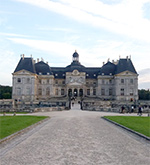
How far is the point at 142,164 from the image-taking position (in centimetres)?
693

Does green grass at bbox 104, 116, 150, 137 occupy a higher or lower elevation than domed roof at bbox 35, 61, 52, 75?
lower

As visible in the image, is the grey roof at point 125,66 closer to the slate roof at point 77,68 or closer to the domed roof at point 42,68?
the slate roof at point 77,68

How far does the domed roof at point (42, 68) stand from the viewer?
7350 cm

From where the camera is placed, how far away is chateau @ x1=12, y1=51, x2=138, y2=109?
68.4 metres

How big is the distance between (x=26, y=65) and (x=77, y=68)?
1767 centimetres

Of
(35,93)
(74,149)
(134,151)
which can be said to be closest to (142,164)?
(134,151)

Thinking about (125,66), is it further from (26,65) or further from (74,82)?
(26,65)

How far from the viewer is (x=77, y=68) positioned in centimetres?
7600

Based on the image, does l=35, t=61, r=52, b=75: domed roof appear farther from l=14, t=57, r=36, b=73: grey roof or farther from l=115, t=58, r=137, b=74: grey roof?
l=115, t=58, r=137, b=74: grey roof

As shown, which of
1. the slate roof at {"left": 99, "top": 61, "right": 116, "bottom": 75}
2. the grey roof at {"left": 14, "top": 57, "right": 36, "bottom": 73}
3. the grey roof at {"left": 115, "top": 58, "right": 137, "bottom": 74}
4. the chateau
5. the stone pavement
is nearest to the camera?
the stone pavement

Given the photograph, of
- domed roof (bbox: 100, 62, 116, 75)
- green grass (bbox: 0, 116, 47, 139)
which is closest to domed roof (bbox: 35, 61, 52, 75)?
domed roof (bbox: 100, 62, 116, 75)

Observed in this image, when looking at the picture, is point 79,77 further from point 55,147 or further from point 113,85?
point 55,147

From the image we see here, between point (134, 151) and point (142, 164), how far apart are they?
5.83 feet

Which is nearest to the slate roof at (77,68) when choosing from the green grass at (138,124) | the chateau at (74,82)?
the chateau at (74,82)
